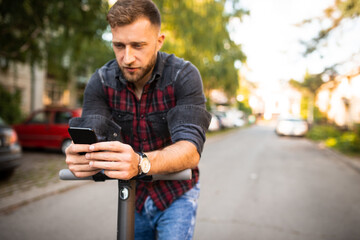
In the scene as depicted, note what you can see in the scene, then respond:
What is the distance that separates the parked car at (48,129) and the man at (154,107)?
7.71 m

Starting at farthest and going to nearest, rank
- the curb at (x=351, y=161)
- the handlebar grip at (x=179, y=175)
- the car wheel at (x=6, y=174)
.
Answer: the curb at (x=351, y=161)
the car wheel at (x=6, y=174)
the handlebar grip at (x=179, y=175)

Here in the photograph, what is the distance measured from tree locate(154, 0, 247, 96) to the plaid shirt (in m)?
5.32

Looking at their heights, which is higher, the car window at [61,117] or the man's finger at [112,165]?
the man's finger at [112,165]

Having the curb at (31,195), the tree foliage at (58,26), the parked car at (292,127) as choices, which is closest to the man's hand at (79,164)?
the curb at (31,195)

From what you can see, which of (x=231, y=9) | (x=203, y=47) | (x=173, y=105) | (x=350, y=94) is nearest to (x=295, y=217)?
(x=173, y=105)

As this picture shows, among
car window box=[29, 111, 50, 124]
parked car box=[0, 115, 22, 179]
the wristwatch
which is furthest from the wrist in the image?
car window box=[29, 111, 50, 124]

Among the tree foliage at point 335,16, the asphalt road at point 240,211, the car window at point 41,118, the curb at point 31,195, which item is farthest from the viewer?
the car window at point 41,118

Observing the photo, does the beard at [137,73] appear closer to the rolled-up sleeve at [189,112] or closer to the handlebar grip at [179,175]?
the rolled-up sleeve at [189,112]

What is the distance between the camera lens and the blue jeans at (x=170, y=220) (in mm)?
1524

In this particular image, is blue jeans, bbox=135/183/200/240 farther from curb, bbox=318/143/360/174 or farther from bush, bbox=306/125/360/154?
bush, bbox=306/125/360/154

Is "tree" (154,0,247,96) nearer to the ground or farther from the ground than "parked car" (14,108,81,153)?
farther from the ground

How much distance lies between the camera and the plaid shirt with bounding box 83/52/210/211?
1.54 m

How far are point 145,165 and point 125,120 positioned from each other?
559mm

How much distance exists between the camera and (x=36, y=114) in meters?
9.55
